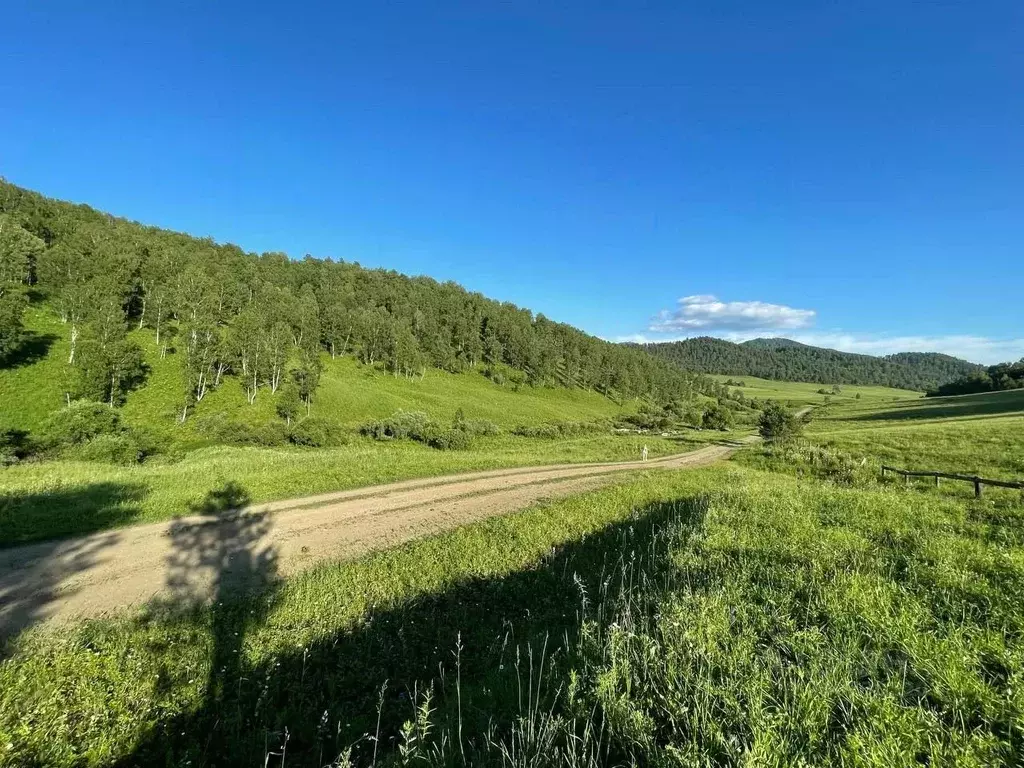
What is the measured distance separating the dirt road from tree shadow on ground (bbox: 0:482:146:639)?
34 millimetres

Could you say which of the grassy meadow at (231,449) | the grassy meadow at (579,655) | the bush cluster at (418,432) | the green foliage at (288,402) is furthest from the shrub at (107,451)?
the bush cluster at (418,432)

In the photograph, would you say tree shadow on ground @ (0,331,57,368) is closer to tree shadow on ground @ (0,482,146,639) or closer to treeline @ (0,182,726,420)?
treeline @ (0,182,726,420)

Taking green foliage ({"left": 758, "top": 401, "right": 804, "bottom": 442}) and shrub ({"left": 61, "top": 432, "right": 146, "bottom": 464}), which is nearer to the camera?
shrub ({"left": 61, "top": 432, "right": 146, "bottom": 464})

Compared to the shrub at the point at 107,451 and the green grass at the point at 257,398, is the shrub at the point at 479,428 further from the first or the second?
the shrub at the point at 107,451

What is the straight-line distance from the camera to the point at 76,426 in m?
32.3

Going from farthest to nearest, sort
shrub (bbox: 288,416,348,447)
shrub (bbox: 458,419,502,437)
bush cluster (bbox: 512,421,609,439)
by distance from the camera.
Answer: bush cluster (bbox: 512,421,609,439) → shrub (bbox: 458,419,502,437) → shrub (bbox: 288,416,348,447)

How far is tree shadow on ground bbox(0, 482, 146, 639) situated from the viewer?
920 centimetres

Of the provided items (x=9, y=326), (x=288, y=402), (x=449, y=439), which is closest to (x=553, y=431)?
(x=449, y=439)

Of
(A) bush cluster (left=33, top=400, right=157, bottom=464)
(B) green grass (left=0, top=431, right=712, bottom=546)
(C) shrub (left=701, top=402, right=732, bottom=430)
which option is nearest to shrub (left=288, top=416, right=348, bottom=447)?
(A) bush cluster (left=33, top=400, right=157, bottom=464)

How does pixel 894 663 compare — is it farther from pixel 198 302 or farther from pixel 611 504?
pixel 198 302

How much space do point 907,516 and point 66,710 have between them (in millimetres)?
18437

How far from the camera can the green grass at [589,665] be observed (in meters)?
4.26

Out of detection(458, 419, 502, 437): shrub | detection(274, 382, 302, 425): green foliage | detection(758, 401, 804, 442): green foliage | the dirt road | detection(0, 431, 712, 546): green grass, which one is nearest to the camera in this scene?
the dirt road

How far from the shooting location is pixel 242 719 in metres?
6.14
